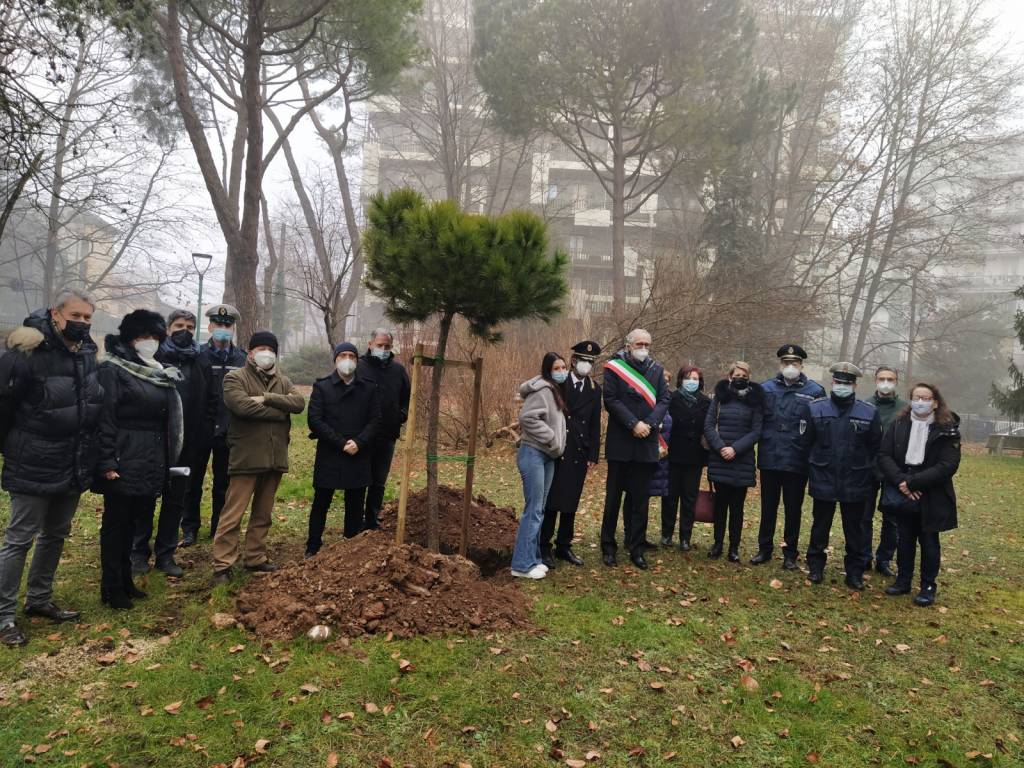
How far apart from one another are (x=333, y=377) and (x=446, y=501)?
1795 millimetres

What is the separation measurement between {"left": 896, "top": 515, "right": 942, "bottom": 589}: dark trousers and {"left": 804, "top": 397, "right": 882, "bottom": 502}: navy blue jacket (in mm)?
396

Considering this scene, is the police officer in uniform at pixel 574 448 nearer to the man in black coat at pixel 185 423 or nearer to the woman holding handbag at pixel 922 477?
the woman holding handbag at pixel 922 477

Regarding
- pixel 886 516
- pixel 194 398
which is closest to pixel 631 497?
pixel 886 516

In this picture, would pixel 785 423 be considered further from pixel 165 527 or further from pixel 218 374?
pixel 165 527

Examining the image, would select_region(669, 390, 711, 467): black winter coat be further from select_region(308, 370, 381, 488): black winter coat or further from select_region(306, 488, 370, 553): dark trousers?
select_region(306, 488, 370, 553): dark trousers

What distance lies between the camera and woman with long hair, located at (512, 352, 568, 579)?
18.4 feet

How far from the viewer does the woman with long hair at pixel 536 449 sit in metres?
5.60

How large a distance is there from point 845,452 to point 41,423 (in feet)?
20.4

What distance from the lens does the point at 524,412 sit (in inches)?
223

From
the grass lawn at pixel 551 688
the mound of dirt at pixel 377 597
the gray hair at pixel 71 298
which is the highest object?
the gray hair at pixel 71 298

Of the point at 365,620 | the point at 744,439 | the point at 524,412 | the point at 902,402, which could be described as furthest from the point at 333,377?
the point at 902,402

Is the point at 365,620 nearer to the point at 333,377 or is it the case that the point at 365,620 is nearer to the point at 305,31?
the point at 333,377

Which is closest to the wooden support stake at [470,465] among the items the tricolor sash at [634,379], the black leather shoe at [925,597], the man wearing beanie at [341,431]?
the man wearing beanie at [341,431]

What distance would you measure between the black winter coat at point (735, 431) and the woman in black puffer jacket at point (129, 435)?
4763mm
